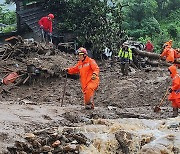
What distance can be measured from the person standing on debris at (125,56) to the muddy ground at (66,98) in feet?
1.32

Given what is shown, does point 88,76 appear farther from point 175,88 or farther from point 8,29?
point 8,29

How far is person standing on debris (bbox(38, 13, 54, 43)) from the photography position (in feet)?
73.4

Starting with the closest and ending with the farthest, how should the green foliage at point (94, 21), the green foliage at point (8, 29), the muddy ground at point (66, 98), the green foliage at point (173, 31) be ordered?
the muddy ground at point (66, 98), the green foliage at point (94, 21), the green foliage at point (8, 29), the green foliage at point (173, 31)

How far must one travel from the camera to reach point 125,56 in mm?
18656

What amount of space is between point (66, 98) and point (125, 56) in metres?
4.03

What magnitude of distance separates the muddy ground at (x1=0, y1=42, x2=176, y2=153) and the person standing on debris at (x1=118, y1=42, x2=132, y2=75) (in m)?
0.40

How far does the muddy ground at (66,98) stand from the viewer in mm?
10242

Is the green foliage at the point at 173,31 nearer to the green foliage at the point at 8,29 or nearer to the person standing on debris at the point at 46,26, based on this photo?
the green foliage at the point at 8,29

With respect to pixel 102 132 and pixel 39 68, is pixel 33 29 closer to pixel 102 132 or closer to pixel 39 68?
pixel 39 68

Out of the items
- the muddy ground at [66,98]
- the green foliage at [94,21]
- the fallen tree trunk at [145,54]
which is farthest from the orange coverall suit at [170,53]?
the green foliage at [94,21]

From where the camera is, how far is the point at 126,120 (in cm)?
1119

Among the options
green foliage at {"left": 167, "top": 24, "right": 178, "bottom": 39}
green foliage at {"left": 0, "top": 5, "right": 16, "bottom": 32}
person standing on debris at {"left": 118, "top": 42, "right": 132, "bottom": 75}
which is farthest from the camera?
green foliage at {"left": 167, "top": 24, "right": 178, "bottom": 39}

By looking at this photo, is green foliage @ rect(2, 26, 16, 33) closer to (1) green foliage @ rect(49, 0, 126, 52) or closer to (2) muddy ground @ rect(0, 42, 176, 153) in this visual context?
(1) green foliage @ rect(49, 0, 126, 52)

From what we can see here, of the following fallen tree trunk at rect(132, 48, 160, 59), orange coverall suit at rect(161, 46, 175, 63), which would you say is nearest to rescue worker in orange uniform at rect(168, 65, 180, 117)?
orange coverall suit at rect(161, 46, 175, 63)
